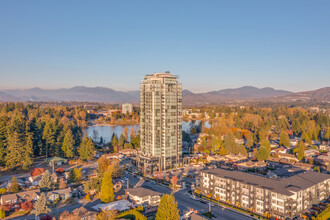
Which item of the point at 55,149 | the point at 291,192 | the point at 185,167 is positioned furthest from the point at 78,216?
the point at 55,149

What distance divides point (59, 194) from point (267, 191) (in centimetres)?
1540

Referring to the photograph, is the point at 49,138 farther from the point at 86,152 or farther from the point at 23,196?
the point at 23,196

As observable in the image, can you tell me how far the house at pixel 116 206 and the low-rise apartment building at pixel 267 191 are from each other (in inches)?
263

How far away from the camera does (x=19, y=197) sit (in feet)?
65.8

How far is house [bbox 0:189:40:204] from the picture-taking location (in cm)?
1929

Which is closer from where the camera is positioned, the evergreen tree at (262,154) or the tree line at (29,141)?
the tree line at (29,141)

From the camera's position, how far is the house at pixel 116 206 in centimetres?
1831

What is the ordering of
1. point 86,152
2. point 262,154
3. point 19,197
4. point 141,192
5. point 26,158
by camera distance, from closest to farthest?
1. point 19,197
2. point 141,192
3. point 26,158
4. point 86,152
5. point 262,154

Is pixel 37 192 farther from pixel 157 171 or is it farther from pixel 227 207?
pixel 227 207

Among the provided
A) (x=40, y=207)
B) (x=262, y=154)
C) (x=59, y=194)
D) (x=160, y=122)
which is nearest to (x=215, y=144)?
(x=262, y=154)

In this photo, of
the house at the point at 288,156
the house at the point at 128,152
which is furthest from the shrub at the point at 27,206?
the house at the point at 288,156

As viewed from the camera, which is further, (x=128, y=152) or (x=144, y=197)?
(x=128, y=152)

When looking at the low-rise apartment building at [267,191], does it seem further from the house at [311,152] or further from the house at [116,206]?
the house at [311,152]

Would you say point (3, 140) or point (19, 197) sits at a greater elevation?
point (3, 140)
